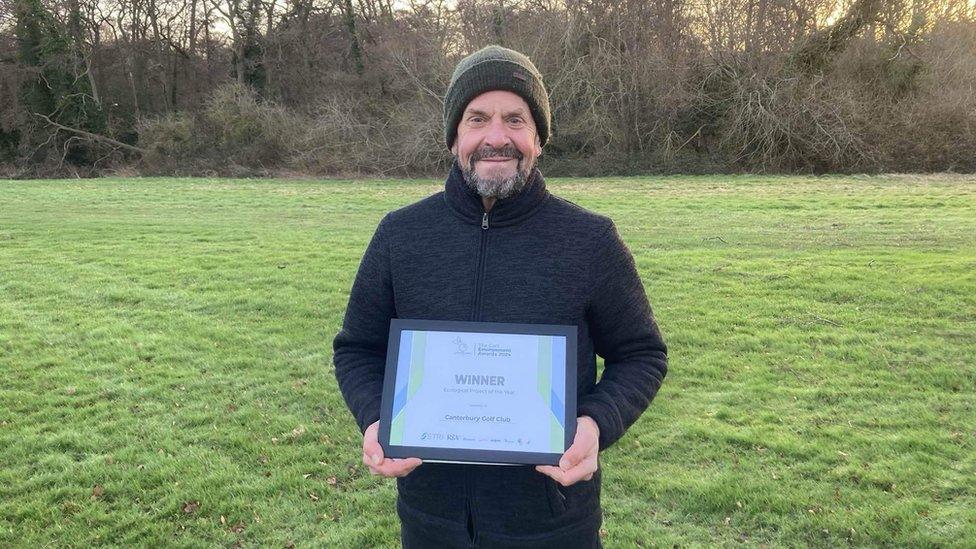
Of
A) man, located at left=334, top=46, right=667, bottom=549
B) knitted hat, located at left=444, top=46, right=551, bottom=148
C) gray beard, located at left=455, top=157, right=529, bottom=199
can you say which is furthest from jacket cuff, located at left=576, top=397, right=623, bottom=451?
knitted hat, located at left=444, top=46, right=551, bottom=148

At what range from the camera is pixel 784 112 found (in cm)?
2603

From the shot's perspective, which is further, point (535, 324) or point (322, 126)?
point (322, 126)

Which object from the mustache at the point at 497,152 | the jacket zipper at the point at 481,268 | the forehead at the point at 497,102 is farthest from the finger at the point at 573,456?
the forehead at the point at 497,102

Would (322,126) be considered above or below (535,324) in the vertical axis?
above

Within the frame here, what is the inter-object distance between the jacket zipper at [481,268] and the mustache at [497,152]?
0.19 metres

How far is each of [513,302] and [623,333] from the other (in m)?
0.38

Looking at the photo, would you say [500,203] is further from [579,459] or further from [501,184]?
[579,459]

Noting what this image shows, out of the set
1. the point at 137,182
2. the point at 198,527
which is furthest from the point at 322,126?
the point at 198,527

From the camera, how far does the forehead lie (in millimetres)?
2203

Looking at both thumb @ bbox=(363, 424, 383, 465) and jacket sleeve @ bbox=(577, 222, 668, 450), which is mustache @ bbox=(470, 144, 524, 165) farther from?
thumb @ bbox=(363, 424, 383, 465)

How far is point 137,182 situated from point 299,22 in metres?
14.7

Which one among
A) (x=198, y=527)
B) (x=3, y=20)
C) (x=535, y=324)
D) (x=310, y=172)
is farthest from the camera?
(x=3, y=20)

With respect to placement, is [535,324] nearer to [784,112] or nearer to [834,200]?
[834,200]

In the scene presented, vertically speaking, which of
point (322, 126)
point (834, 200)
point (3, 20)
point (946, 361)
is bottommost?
point (946, 361)
